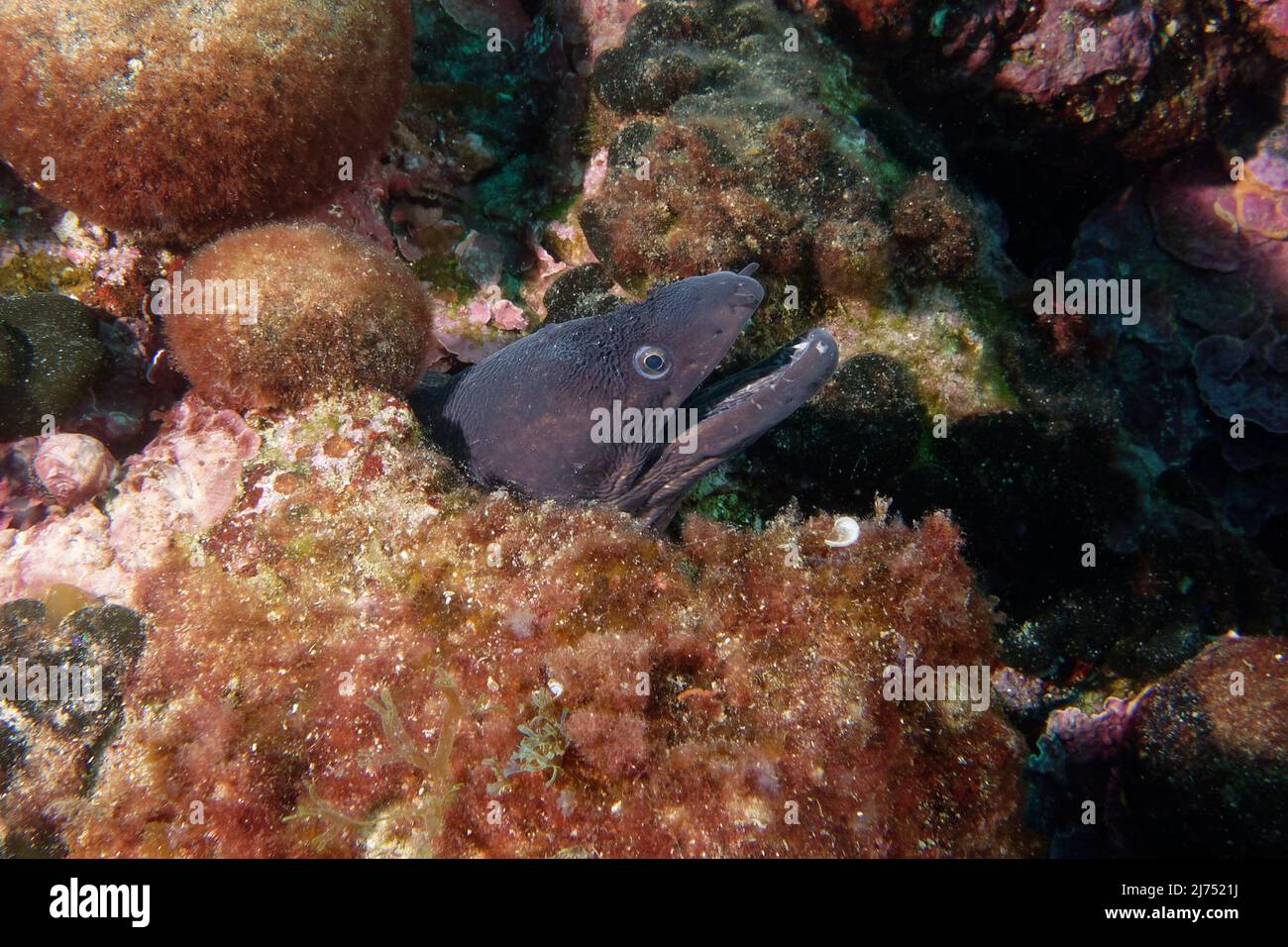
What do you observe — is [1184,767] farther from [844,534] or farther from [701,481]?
[701,481]

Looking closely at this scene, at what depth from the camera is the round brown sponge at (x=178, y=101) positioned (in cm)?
330

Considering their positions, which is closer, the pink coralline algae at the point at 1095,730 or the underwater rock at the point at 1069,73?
the pink coralline algae at the point at 1095,730

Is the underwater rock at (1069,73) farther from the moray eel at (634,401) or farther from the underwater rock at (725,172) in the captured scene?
the moray eel at (634,401)

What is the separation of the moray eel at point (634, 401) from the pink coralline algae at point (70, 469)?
6.16 ft

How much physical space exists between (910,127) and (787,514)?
5.04 m

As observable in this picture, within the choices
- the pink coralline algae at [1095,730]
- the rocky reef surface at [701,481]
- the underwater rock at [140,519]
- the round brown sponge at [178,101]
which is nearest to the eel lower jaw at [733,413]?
the rocky reef surface at [701,481]

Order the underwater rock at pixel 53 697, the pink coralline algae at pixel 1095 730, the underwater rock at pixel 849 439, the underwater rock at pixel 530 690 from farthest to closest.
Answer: the pink coralline algae at pixel 1095 730, the underwater rock at pixel 849 439, the underwater rock at pixel 53 697, the underwater rock at pixel 530 690

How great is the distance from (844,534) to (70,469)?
3.99 meters

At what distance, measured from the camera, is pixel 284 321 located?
10.2ft

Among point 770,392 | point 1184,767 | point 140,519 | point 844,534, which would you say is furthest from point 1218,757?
point 140,519

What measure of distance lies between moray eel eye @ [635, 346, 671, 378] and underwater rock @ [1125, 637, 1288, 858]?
4022 millimetres

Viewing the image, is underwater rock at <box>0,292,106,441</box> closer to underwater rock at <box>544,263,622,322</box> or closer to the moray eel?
the moray eel

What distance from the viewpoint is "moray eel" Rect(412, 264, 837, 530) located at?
3.49m

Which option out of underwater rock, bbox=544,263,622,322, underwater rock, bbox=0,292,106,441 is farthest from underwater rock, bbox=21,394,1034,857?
underwater rock, bbox=544,263,622,322
